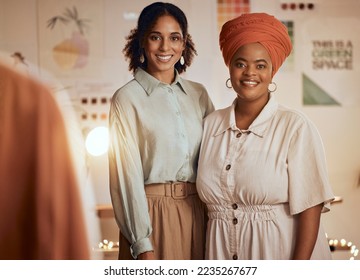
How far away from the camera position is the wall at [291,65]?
2355 mm

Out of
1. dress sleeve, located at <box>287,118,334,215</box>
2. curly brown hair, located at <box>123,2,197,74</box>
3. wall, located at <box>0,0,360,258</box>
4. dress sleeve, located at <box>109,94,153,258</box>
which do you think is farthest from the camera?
wall, located at <box>0,0,360,258</box>

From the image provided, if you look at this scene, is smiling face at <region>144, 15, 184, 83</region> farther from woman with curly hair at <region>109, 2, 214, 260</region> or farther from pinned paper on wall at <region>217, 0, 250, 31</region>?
pinned paper on wall at <region>217, 0, 250, 31</region>

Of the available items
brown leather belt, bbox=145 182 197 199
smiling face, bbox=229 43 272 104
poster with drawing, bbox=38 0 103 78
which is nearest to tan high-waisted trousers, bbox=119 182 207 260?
brown leather belt, bbox=145 182 197 199

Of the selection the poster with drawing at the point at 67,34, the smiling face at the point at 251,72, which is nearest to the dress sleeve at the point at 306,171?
the smiling face at the point at 251,72

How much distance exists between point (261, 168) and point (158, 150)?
0.34 metres

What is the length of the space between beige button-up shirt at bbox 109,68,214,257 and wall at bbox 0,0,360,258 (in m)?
0.14

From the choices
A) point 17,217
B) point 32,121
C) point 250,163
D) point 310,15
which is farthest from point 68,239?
point 310,15

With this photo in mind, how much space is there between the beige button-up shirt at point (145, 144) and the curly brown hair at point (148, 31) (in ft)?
0.21

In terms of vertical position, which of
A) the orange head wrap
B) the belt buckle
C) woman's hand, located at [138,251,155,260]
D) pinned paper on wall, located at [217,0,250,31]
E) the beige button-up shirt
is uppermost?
pinned paper on wall, located at [217,0,250,31]

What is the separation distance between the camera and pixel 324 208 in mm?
2137

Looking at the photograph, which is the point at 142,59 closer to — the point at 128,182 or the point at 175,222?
the point at 128,182

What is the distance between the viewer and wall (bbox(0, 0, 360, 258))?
236 cm

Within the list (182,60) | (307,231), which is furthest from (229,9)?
(307,231)

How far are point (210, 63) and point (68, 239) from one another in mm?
1314
